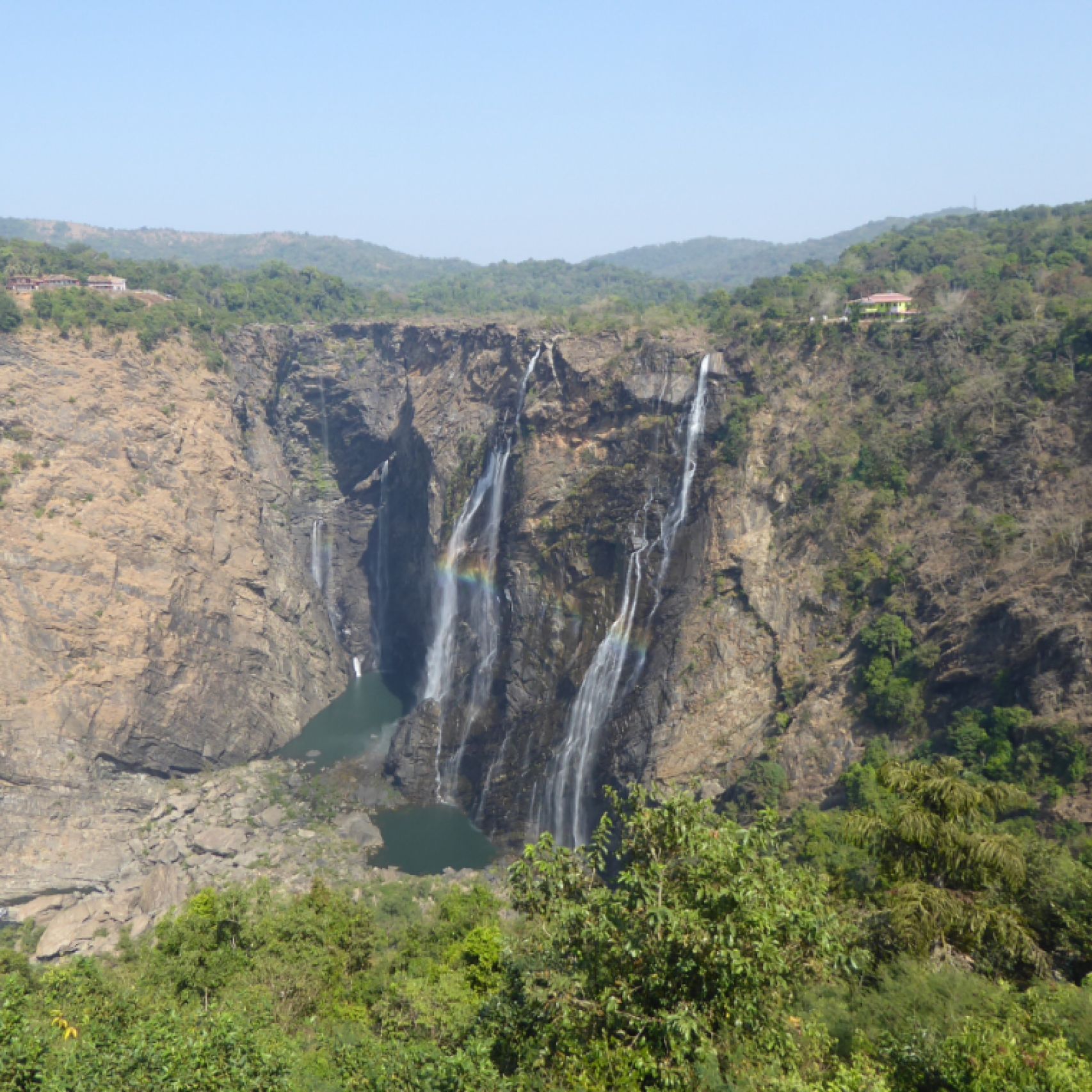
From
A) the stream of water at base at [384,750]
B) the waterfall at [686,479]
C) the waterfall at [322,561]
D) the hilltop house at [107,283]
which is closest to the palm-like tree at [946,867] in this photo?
the waterfall at [686,479]

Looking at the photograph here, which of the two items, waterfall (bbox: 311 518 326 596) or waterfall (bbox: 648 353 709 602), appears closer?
waterfall (bbox: 648 353 709 602)

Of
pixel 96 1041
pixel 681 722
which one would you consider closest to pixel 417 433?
pixel 681 722

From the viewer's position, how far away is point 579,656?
34.2 meters

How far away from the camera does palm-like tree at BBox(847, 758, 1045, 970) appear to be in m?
12.7

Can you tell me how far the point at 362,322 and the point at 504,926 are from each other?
40.9 metres

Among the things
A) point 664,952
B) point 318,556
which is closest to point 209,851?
point 318,556

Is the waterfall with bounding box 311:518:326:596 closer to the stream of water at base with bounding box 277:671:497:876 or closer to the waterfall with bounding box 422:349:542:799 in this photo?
the stream of water at base with bounding box 277:671:497:876

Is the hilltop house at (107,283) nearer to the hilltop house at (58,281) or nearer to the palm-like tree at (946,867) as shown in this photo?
the hilltop house at (58,281)

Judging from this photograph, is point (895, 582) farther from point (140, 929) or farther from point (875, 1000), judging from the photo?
point (140, 929)

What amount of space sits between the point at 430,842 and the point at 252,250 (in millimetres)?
120961

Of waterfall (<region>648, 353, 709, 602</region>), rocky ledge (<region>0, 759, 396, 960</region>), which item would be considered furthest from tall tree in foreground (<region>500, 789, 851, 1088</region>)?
waterfall (<region>648, 353, 709, 602</region>)

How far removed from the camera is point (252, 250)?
436 ft

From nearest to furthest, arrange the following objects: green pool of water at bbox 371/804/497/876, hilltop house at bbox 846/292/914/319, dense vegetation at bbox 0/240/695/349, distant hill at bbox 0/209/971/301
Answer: green pool of water at bbox 371/804/497/876 → hilltop house at bbox 846/292/914/319 → dense vegetation at bbox 0/240/695/349 → distant hill at bbox 0/209/971/301

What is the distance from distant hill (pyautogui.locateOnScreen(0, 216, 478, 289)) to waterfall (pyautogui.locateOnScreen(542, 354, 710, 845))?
76.5 meters
